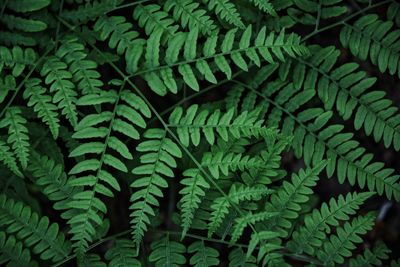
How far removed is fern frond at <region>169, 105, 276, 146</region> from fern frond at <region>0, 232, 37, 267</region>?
3.23 ft

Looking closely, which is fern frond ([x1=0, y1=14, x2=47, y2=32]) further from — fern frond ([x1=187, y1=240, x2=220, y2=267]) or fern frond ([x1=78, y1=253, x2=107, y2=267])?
fern frond ([x1=187, y1=240, x2=220, y2=267])

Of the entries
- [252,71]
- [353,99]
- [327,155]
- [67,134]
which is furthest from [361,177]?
[67,134]

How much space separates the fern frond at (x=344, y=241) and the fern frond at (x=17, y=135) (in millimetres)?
1570

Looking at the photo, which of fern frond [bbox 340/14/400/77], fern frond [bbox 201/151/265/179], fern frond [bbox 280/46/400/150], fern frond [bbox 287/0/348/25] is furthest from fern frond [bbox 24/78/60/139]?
fern frond [bbox 340/14/400/77]

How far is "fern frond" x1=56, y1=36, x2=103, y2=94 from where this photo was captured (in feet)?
7.37

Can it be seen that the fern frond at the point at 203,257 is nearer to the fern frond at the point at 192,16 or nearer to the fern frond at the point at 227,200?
the fern frond at the point at 227,200

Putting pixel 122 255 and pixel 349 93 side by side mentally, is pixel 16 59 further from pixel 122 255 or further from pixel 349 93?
pixel 349 93

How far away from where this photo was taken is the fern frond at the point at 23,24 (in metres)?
2.39

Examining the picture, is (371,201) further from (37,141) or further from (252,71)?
(37,141)

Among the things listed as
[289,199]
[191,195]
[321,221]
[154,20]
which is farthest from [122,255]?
[154,20]

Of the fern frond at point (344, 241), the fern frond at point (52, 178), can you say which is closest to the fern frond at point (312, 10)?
the fern frond at point (344, 241)

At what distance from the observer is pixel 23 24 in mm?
2412

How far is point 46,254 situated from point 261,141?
138cm

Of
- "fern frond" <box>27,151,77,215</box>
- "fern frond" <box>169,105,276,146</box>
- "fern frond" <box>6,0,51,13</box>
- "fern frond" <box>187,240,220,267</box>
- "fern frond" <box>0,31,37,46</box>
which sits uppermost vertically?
"fern frond" <box>6,0,51,13</box>
